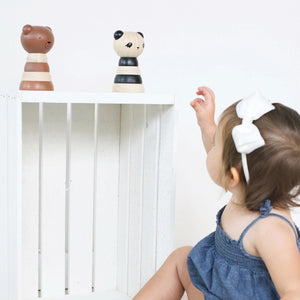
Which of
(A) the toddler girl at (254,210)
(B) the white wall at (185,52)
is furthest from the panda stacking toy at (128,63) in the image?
(B) the white wall at (185,52)

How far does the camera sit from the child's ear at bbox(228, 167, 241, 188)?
1.19 m

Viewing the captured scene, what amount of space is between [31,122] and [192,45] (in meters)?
0.80

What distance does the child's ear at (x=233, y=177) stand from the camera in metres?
1.19

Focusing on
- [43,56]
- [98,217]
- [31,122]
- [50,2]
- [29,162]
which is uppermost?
[50,2]

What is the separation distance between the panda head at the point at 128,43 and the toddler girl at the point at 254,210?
1.15ft

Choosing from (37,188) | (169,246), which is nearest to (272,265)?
(169,246)

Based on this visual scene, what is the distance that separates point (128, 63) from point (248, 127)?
459mm

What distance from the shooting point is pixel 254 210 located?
4.02ft

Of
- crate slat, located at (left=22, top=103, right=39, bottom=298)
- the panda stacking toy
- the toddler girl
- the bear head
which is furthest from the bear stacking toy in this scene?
the toddler girl

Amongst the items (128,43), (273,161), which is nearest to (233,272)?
(273,161)

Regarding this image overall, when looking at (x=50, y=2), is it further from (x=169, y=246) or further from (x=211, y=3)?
(x=169, y=246)

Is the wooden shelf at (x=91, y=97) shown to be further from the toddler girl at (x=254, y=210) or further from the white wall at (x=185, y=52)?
the white wall at (x=185, y=52)

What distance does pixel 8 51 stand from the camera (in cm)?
207

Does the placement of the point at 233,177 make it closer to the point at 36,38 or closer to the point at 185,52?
the point at 36,38
